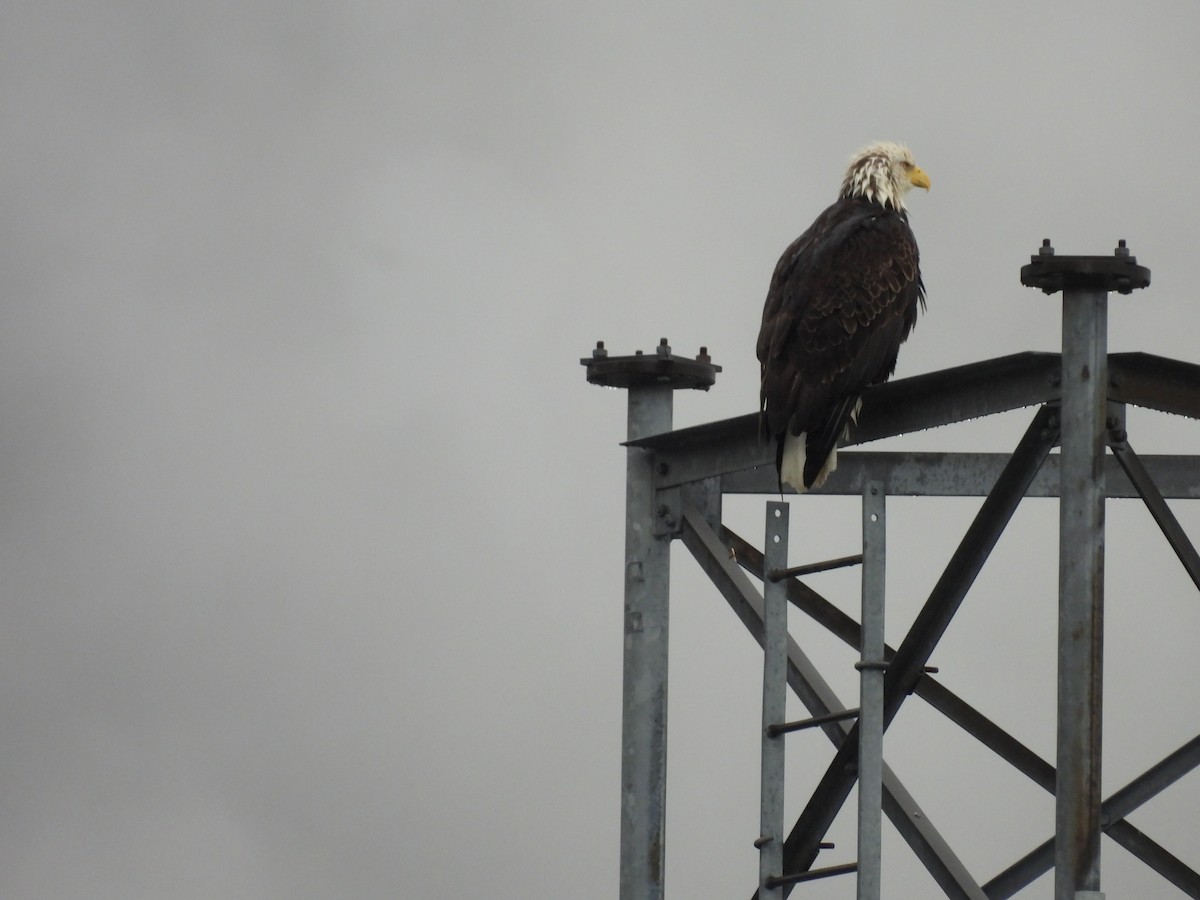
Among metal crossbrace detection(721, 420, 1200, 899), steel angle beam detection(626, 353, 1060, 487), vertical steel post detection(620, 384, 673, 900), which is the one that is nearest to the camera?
steel angle beam detection(626, 353, 1060, 487)

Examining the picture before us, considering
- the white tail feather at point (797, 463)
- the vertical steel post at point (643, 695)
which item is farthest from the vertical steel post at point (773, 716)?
the vertical steel post at point (643, 695)

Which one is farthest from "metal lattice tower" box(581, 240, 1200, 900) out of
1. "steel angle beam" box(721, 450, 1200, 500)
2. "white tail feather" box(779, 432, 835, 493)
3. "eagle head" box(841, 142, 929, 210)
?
"eagle head" box(841, 142, 929, 210)

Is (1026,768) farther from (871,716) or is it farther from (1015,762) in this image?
(871,716)

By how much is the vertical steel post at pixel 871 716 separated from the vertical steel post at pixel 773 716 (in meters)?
0.50

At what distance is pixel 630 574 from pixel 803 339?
4.17 feet

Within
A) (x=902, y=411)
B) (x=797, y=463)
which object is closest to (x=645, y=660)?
(x=797, y=463)

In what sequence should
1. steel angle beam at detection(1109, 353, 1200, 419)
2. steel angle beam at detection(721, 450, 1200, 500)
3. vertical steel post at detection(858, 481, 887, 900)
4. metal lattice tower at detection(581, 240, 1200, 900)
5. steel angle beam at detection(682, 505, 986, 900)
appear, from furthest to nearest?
steel angle beam at detection(721, 450, 1200, 500)
steel angle beam at detection(682, 505, 986, 900)
vertical steel post at detection(858, 481, 887, 900)
steel angle beam at detection(1109, 353, 1200, 419)
metal lattice tower at detection(581, 240, 1200, 900)

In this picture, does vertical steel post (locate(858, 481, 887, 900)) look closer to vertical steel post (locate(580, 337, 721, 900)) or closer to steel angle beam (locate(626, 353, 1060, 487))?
steel angle beam (locate(626, 353, 1060, 487))

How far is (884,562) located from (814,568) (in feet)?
1.36

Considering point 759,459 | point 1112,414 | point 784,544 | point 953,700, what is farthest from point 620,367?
point 1112,414

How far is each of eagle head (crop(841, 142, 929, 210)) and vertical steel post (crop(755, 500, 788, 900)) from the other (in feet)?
8.44

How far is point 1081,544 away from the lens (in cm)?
637

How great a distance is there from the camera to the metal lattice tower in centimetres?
639

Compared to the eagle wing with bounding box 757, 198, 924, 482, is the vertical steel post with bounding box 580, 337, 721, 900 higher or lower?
lower
